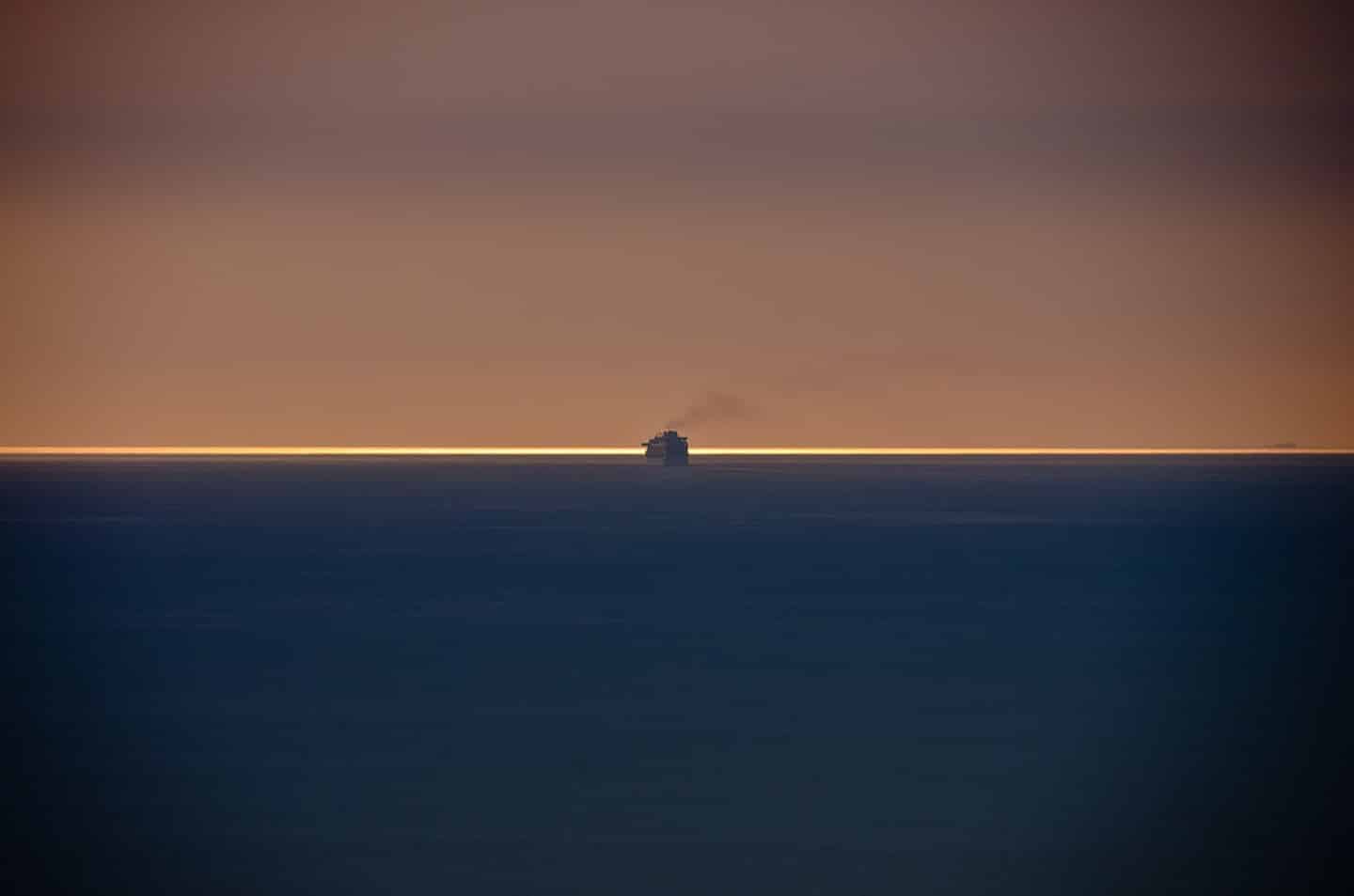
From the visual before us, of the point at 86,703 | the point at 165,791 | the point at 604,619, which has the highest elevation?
the point at 604,619

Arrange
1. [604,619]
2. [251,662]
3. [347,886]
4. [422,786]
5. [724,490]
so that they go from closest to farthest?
[347,886], [422,786], [251,662], [604,619], [724,490]

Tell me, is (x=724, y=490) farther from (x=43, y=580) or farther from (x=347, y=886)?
(x=347, y=886)

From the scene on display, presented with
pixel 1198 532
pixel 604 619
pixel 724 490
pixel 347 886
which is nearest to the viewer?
pixel 347 886

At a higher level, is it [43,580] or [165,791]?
[43,580]

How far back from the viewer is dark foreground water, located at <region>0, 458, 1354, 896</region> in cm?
2306

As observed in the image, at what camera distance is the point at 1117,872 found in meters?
22.5

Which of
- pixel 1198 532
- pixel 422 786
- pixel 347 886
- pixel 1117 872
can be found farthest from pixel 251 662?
pixel 1198 532

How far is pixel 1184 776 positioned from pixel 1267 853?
16.0 feet

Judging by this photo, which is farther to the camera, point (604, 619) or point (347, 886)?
point (604, 619)

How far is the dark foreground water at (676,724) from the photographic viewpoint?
2306 centimetres

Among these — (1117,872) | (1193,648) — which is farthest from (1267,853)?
(1193,648)

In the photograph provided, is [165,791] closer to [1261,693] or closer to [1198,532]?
[1261,693]

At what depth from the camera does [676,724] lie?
3209 centimetres

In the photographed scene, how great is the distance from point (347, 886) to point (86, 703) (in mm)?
14444
